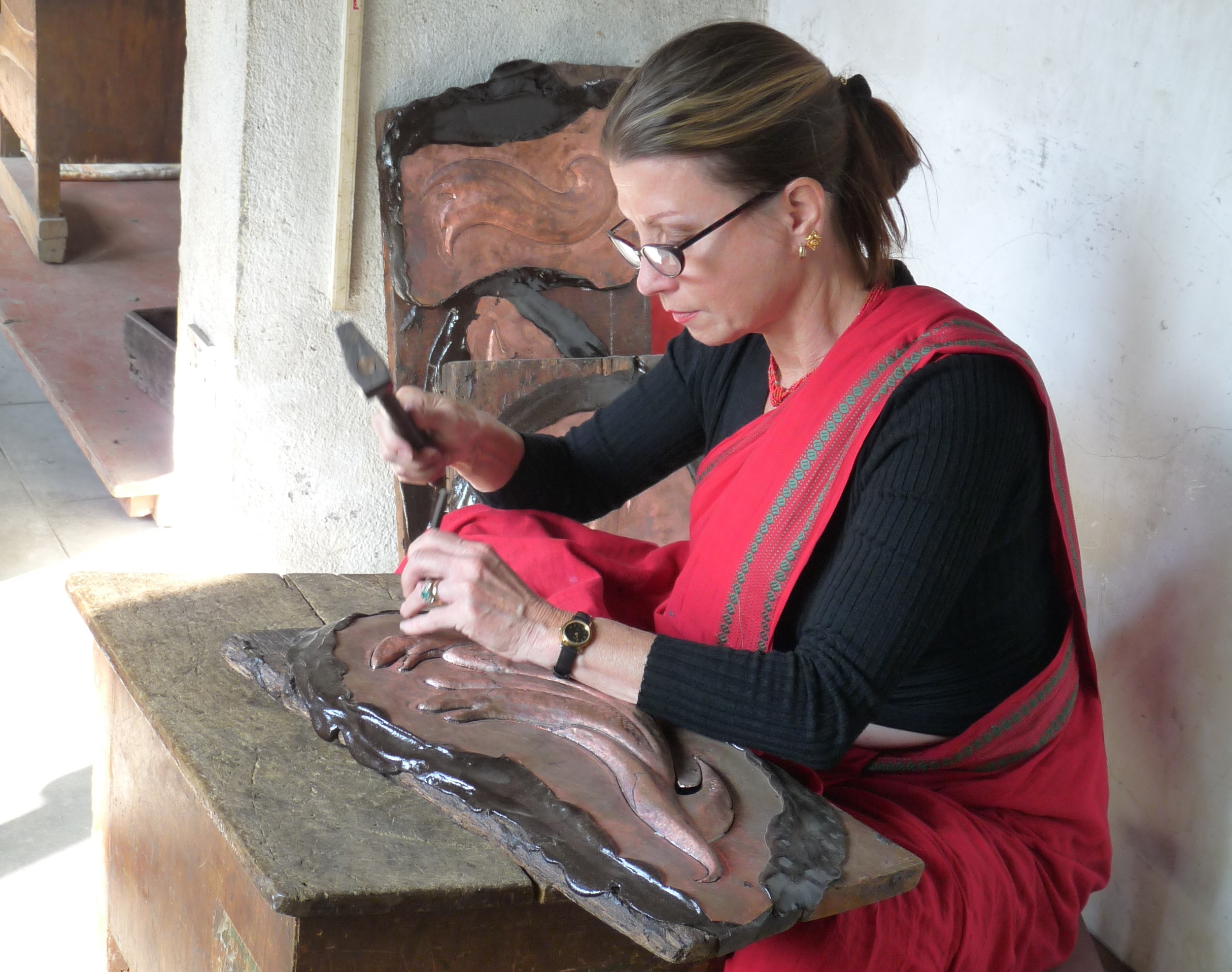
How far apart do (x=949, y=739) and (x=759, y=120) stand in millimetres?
782

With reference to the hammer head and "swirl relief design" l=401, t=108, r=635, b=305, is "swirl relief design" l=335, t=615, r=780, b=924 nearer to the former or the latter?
the hammer head

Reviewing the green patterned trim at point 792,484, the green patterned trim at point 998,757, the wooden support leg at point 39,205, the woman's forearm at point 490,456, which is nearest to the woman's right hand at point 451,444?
the woman's forearm at point 490,456

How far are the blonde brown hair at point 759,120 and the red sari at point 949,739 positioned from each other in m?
0.15

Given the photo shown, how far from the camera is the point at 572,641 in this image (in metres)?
1.37

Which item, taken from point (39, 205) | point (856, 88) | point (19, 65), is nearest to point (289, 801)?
point (856, 88)

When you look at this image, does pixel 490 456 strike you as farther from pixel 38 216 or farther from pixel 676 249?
pixel 38 216

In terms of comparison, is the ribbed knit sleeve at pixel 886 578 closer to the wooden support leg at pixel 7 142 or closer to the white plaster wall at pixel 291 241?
the white plaster wall at pixel 291 241

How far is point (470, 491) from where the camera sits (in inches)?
101

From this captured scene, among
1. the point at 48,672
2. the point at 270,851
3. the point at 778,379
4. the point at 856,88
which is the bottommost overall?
the point at 48,672

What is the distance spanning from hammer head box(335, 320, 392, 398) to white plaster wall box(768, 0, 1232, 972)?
1.32 m

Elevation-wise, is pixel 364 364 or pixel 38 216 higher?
pixel 364 364

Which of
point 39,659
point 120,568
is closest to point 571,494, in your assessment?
point 39,659

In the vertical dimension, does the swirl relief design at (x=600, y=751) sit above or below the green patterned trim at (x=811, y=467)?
below

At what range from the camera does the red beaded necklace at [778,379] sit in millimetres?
1555
